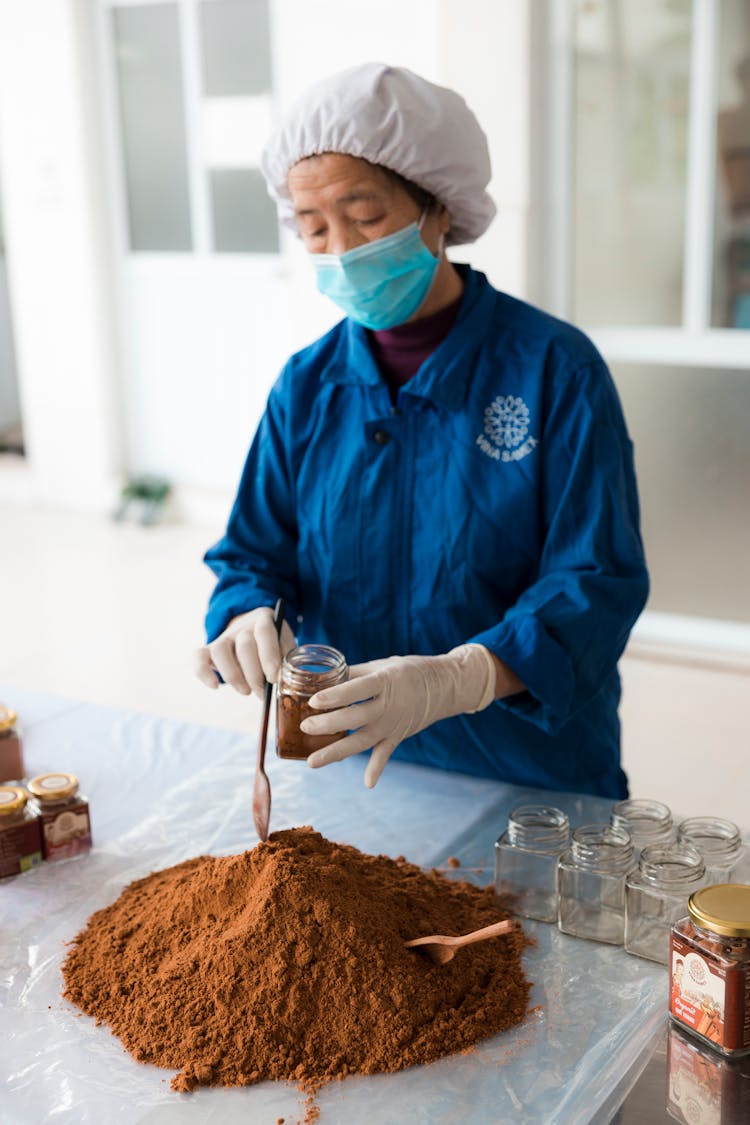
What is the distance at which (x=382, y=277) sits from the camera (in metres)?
1.67

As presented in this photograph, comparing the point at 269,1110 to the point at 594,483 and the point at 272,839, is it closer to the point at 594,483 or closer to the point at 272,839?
the point at 272,839

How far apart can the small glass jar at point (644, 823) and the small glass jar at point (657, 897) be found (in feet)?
0.37

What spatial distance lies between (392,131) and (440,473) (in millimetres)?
443

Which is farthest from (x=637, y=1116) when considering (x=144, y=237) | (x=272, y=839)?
(x=144, y=237)

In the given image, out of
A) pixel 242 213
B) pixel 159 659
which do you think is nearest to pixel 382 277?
pixel 159 659

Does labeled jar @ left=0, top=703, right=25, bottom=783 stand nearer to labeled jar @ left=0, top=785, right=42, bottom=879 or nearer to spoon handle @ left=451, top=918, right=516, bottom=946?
labeled jar @ left=0, top=785, right=42, bottom=879

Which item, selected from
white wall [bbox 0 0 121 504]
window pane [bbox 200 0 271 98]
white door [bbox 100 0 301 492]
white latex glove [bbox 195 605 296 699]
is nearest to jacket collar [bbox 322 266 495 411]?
white latex glove [bbox 195 605 296 699]

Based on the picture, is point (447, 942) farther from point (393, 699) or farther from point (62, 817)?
point (62, 817)

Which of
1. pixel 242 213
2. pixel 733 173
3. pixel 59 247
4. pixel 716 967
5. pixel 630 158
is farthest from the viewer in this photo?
pixel 59 247

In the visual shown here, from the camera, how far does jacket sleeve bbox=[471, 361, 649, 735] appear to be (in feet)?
5.01

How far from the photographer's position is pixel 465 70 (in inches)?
152

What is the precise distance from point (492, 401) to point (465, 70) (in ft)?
8.36

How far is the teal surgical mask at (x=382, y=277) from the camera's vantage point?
1655 mm

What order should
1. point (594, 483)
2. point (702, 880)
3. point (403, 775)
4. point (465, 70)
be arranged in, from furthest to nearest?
point (465, 70), point (403, 775), point (594, 483), point (702, 880)
